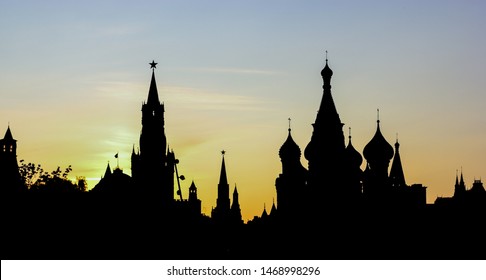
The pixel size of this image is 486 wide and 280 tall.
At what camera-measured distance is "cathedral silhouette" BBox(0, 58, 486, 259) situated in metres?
92.4

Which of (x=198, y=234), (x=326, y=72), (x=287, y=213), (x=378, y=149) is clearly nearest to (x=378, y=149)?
(x=378, y=149)

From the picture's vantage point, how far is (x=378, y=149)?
13175 centimetres

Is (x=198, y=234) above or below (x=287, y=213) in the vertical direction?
below

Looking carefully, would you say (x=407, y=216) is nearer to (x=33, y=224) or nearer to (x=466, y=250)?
(x=466, y=250)

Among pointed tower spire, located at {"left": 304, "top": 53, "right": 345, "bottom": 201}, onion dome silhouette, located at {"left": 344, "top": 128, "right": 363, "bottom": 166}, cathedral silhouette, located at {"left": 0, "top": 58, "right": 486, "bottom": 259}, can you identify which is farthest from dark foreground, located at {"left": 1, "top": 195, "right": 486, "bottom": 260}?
onion dome silhouette, located at {"left": 344, "top": 128, "right": 363, "bottom": 166}

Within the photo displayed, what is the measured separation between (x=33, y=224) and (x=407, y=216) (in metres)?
56.9

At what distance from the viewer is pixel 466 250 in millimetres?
109750

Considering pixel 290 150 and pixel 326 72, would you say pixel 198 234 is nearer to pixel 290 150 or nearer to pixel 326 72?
pixel 326 72

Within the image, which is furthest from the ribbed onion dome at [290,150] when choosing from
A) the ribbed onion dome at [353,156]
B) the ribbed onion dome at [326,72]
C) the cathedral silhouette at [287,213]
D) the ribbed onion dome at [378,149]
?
the ribbed onion dome at [378,149]

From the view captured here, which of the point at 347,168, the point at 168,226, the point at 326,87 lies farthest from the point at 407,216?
the point at 168,226

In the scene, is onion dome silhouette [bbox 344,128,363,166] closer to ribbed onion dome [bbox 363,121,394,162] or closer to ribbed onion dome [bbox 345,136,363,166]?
ribbed onion dome [bbox 345,136,363,166]

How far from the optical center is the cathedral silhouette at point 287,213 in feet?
303

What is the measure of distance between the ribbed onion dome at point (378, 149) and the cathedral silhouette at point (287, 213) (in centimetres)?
12

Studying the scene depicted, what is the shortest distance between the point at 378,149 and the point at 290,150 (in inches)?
872
